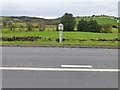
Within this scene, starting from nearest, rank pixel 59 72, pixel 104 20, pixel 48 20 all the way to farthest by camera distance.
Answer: pixel 59 72
pixel 48 20
pixel 104 20

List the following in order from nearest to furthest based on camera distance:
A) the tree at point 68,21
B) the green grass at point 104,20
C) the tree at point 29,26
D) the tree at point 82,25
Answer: the tree at point 68,21 → the tree at point 82,25 → the tree at point 29,26 → the green grass at point 104,20

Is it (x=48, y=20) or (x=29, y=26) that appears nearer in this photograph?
(x=29, y=26)

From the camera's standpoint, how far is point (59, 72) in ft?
31.1

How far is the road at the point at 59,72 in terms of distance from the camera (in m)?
8.02

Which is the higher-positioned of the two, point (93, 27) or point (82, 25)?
point (82, 25)

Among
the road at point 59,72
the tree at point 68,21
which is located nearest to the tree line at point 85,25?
the tree at point 68,21

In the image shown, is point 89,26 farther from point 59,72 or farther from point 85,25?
point 59,72

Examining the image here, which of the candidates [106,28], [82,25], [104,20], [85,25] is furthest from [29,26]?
[104,20]

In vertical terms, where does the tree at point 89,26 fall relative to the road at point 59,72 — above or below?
above

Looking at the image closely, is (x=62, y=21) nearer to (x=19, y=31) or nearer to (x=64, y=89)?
(x=19, y=31)

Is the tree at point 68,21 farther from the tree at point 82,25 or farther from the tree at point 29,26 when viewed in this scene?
the tree at point 29,26

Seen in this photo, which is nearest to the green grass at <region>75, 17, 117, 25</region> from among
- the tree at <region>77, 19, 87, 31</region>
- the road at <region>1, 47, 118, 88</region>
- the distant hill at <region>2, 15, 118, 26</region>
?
the distant hill at <region>2, 15, 118, 26</region>

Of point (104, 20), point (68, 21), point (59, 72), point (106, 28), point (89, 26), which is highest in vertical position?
point (104, 20)

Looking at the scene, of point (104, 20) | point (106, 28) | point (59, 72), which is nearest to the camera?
point (59, 72)
